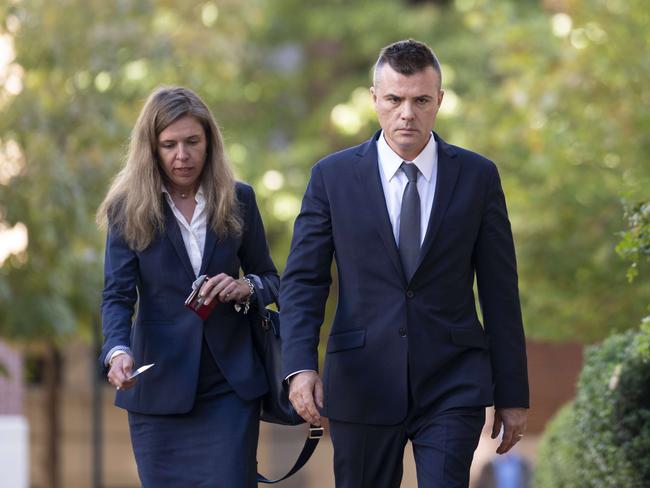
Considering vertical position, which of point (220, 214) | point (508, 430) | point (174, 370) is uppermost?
point (220, 214)

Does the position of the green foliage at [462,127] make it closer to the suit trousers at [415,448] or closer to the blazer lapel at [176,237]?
the blazer lapel at [176,237]

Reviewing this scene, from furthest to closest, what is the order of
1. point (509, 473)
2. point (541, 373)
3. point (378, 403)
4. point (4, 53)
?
point (541, 373), point (509, 473), point (4, 53), point (378, 403)

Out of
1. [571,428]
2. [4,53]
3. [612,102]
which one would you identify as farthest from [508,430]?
[4,53]

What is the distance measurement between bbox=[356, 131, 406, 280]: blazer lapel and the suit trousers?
576 mm

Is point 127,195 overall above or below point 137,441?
A: above

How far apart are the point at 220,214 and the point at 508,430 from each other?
1562mm

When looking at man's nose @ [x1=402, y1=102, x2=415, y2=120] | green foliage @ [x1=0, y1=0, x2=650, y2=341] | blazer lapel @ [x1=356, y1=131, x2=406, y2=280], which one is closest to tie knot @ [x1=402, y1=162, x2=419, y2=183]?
blazer lapel @ [x1=356, y1=131, x2=406, y2=280]

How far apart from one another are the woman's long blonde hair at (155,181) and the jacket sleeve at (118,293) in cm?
5

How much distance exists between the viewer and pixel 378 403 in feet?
18.9

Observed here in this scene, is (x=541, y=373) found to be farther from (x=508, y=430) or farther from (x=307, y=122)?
(x=508, y=430)

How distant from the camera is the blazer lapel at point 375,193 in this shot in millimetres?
5785

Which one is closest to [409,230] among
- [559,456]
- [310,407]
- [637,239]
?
[310,407]

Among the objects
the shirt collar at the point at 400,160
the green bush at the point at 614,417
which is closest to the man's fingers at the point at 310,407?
the shirt collar at the point at 400,160

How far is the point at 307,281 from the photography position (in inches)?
232
